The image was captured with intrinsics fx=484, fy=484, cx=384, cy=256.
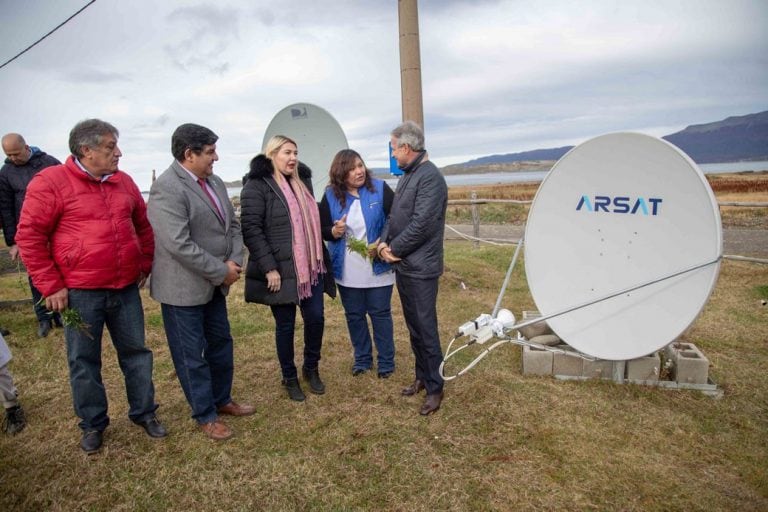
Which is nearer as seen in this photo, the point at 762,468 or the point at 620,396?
the point at 762,468

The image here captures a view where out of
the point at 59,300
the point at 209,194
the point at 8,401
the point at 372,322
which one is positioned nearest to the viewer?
the point at 59,300

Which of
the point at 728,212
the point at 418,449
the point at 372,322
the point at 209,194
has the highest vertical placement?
the point at 209,194

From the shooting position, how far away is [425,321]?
130 inches

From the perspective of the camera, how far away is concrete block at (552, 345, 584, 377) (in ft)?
12.4

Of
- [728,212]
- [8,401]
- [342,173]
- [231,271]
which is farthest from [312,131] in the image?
[728,212]

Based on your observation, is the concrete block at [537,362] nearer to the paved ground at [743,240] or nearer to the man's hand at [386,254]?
the man's hand at [386,254]

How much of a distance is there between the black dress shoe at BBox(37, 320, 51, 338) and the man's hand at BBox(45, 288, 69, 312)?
3195mm

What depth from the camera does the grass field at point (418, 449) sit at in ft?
8.17

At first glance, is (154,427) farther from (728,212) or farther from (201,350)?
(728,212)

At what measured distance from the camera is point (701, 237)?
9.18ft

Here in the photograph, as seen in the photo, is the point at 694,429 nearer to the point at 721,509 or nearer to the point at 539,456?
Result: the point at 721,509

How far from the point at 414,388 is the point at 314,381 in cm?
78

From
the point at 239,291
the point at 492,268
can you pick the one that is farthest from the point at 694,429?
the point at 239,291

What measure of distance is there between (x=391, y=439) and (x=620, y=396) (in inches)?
67.2
